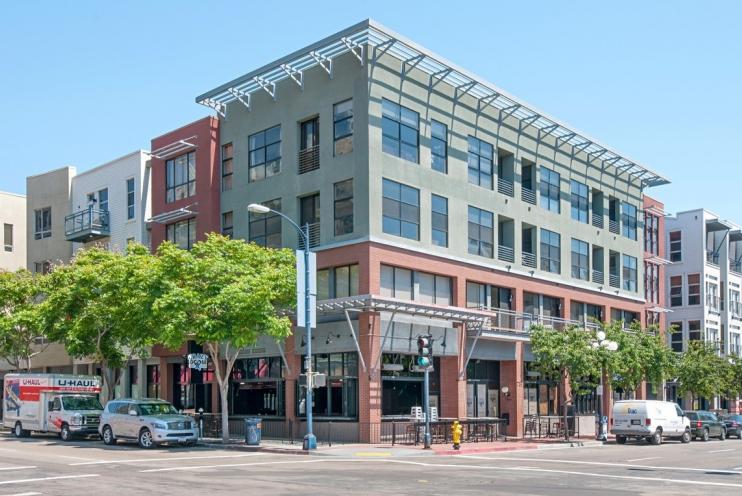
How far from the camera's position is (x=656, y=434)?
40344mm

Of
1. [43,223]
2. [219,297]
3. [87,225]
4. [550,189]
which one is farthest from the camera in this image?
[43,223]

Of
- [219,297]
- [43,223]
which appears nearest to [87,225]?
[43,223]

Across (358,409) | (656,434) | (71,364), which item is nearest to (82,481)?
(358,409)

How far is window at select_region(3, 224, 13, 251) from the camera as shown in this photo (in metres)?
62.0

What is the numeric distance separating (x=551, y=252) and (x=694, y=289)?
27.5 m


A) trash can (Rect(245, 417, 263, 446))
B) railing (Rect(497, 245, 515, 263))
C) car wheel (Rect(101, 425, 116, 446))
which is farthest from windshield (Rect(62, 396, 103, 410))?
railing (Rect(497, 245, 515, 263))

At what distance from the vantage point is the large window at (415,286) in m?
37.8

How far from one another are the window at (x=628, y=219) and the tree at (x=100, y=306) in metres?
30.8

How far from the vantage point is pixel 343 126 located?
3841 cm

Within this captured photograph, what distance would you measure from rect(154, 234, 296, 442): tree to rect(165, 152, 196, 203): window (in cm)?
1069

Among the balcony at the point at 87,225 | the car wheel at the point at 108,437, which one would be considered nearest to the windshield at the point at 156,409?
the car wheel at the point at 108,437

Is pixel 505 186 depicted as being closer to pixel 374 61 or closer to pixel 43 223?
pixel 374 61

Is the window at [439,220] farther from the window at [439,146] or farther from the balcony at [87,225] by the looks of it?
the balcony at [87,225]

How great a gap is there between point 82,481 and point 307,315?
44.9 feet
